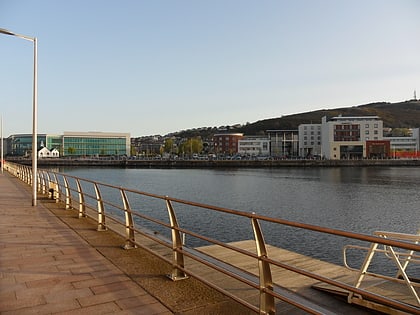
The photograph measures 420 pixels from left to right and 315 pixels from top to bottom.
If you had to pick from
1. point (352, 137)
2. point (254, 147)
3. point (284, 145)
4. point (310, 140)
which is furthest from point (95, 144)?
point (352, 137)

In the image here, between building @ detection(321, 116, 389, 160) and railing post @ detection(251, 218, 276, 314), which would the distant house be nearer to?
building @ detection(321, 116, 389, 160)

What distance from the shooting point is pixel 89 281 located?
5352mm

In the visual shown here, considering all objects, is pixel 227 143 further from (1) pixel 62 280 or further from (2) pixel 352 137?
(1) pixel 62 280

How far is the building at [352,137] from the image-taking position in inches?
4953

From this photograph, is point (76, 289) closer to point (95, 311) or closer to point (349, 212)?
point (95, 311)

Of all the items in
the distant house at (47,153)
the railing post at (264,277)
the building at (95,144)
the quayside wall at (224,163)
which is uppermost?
the building at (95,144)

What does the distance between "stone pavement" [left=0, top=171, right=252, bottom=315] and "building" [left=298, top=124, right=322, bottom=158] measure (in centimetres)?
14422

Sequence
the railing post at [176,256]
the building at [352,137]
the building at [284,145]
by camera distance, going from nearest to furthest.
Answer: the railing post at [176,256]
the building at [352,137]
the building at [284,145]

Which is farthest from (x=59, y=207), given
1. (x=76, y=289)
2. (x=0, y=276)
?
(x=76, y=289)

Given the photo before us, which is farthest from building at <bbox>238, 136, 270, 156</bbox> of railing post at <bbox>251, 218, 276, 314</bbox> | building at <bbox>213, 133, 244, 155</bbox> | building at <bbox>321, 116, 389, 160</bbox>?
railing post at <bbox>251, 218, 276, 314</bbox>

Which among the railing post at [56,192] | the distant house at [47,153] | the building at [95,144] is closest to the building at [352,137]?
the building at [95,144]

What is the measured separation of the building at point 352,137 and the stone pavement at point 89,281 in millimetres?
126037

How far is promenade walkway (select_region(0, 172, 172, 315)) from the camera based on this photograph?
4.41 metres

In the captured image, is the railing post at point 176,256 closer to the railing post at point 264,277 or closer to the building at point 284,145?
the railing post at point 264,277
